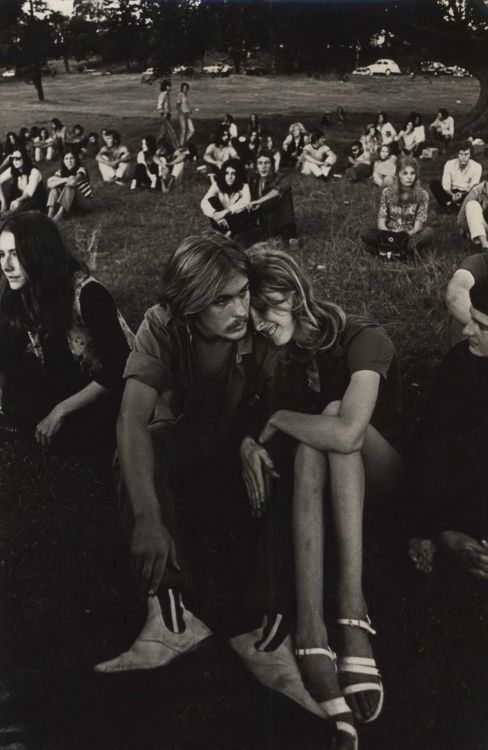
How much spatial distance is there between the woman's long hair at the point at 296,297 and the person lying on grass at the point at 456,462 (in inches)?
19.9

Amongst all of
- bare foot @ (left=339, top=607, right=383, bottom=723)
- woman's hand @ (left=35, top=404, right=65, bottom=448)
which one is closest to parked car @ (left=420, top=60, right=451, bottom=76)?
woman's hand @ (left=35, top=404, right=65, bottom=448)

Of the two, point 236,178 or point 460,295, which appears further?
point 236,178

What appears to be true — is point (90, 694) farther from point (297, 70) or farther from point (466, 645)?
point (297, 70)

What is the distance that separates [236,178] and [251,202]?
25 cm

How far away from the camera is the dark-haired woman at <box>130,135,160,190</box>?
4.24 metres

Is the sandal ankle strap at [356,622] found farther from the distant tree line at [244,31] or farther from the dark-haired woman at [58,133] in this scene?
the dark-haired woman at [58,133]

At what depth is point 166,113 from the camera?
12.5 feet

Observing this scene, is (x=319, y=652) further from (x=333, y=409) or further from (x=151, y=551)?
(x=333, y=409)

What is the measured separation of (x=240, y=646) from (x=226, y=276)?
4.44 feet

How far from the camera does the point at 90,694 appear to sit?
283 cm

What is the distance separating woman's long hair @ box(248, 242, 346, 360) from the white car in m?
1.02

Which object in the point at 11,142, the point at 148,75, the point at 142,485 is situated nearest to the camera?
the point at 142,485

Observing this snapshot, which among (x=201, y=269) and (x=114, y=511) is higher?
(x=201, y=269)

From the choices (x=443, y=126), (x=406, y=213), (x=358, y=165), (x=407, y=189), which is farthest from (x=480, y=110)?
(x=358, y=165)
